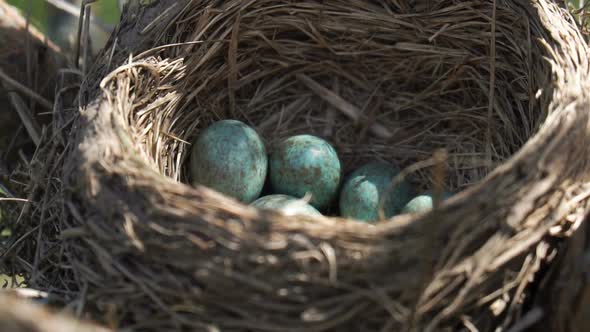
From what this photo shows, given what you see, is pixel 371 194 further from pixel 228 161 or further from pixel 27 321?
pixel 27 321

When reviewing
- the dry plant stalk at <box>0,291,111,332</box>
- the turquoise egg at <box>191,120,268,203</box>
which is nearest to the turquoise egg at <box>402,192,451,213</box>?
the turquoise egg at <box>191,120,268,203</box>

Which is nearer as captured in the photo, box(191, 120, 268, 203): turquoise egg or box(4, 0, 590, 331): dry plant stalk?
box(4, 0, 590, 331): dry plant stalk

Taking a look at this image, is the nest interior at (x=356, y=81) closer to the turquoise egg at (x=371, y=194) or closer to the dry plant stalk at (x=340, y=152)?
the dry plant stalk at (x=340, y=152)

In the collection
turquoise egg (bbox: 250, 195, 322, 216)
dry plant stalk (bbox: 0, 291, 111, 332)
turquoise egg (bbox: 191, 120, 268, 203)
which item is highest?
turquoise egg (bbox: 191, 120, 268, 203)

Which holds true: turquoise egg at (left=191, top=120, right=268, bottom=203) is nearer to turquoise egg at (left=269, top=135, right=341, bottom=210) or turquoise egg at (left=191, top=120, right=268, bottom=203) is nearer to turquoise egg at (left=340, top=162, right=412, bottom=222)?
turquoise egg at (left=269, top=135, right=341, bottom=210)

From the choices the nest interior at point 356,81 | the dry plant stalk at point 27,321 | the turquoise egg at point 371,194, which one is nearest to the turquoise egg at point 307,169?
the turquoise egg at point 371,194

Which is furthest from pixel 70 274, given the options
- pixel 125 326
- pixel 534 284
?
pixel 534 284

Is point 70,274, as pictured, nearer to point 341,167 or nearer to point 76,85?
point 76,85
